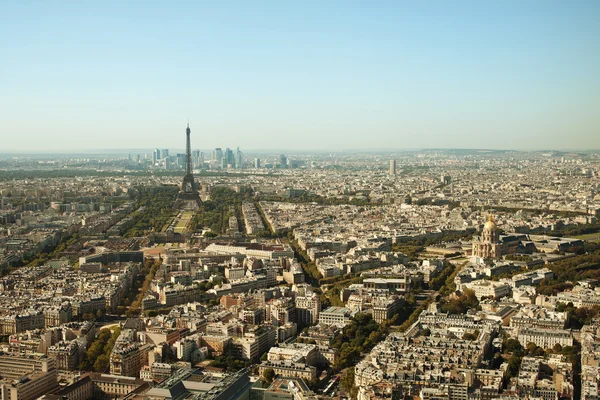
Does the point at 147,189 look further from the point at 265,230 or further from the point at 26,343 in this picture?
the point at 26,343

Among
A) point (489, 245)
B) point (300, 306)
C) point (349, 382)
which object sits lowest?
point (349, 382)

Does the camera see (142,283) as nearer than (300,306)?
No

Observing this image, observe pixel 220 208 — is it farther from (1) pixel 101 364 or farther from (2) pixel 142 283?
(1) pixel 101 364

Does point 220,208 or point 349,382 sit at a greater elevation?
point 220,208

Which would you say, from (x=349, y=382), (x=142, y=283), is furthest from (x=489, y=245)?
(x=349, y=382)

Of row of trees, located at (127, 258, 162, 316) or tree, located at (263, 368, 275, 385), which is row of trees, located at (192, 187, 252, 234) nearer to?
row of trees, located at (127, 258, 162, 316)

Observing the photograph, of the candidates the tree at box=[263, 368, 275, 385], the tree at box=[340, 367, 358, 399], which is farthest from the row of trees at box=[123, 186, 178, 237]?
the tree at box=[340, 367, 358, 399]

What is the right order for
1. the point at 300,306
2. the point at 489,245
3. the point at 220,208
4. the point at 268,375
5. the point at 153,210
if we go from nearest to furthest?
1. the point at 268,375
2. the point at 300,306
3. the point at 489,245
4. the point at 153,210
5. the point at 220,208

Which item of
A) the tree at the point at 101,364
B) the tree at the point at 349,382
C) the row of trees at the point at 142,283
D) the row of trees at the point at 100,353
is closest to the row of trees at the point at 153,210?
the row of trees at the point at 142,283
